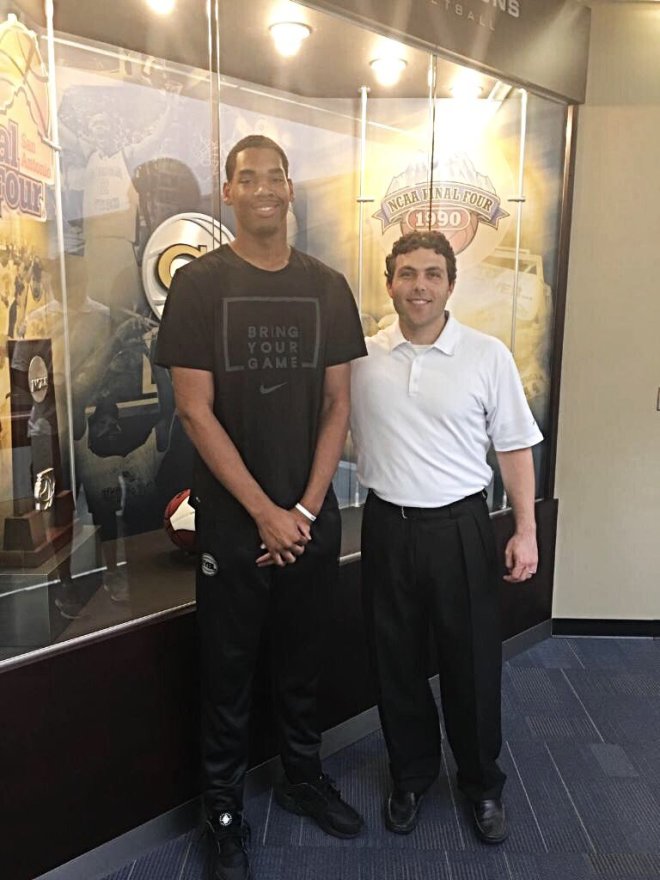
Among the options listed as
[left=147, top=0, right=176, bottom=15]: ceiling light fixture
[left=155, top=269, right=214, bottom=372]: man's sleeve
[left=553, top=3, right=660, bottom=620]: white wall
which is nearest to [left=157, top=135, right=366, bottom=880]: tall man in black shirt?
[left=155, top=269, right=214, bottom=372]: man's sleeve

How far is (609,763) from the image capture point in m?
2.49

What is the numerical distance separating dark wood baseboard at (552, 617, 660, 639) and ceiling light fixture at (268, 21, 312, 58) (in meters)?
2.57

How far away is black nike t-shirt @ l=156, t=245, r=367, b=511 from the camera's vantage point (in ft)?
5.99

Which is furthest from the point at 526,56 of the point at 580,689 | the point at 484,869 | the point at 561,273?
the point at 484,869

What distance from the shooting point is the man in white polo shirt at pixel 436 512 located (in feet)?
6.57

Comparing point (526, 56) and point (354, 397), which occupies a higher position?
point (526, 56)

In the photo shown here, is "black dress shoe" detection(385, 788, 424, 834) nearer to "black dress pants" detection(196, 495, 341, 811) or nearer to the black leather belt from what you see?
"black dress pants" detection(196, 495, 341, 811)

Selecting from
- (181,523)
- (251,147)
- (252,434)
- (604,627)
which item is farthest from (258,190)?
(604,627)

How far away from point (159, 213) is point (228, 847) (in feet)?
6.25

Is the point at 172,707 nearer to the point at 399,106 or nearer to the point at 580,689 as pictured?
the point at 580,689

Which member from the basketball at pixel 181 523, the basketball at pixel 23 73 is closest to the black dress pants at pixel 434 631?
the basketball at pixel 181 523

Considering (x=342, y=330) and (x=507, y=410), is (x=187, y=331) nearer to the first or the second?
(x=342, y=330)

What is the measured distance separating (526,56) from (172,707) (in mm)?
2563

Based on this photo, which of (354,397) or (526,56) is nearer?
(354,397)
